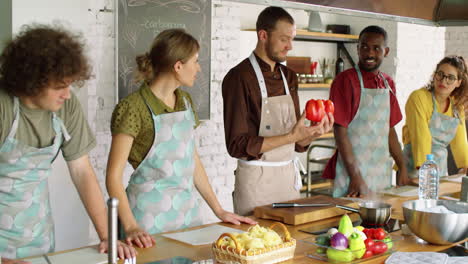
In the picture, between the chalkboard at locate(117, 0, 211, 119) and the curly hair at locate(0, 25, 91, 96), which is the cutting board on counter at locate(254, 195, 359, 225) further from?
the chalkboard at locate(117, 0, 211, 119)

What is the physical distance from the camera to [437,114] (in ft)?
14.2

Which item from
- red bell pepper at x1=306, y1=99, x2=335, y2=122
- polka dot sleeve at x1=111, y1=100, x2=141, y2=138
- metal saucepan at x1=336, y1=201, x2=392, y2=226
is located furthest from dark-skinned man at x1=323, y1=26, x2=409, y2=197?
polka dot sleeve at x1=111, y1=100, x2=141, y2=138

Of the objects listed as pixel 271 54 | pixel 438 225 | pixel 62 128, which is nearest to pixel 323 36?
pixel 271 54

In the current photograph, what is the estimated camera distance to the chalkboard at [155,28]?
14.5ft

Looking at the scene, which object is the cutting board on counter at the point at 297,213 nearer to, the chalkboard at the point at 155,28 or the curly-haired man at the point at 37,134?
the curly-haired man at the point at 37,134

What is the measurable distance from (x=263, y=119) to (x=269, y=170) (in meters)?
0.30

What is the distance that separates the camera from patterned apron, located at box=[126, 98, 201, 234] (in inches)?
110

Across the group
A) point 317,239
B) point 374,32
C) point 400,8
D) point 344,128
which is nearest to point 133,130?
point 317,239

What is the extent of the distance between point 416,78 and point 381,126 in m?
3.57

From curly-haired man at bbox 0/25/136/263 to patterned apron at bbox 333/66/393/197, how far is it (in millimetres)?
1915

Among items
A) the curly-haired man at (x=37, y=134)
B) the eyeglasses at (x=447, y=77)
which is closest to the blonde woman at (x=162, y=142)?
the curly-haired man at (x=37, y=134)

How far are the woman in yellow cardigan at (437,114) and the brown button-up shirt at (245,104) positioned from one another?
1114 mm

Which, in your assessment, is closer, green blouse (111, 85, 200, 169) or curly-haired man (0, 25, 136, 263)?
curly-haired man (0, 25, 136, 263)

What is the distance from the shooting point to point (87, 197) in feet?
8.23
